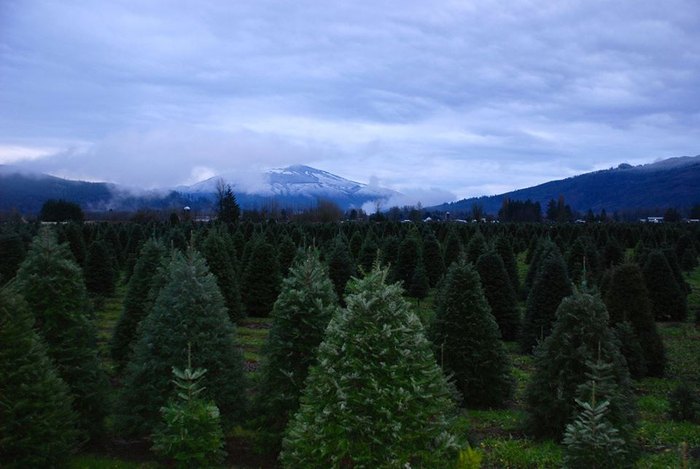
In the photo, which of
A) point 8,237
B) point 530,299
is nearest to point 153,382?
point 530,299

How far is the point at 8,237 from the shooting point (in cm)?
2920

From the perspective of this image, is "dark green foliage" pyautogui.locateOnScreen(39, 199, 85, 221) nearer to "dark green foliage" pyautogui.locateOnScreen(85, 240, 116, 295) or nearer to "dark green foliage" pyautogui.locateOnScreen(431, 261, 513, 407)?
"dark green foliage" pyautogui.locateOnScreen(85, 240, 116, 295)

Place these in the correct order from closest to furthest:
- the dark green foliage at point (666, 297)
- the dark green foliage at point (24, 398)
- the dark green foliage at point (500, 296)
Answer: the dark green foliage at point (24, 398) < the dark green foliage at point (500, 296) < the dark green foliage at point (666, 297)

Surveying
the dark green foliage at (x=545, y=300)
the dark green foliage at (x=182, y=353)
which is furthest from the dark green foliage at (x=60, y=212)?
the dark green foliage at (x=182, y=353)

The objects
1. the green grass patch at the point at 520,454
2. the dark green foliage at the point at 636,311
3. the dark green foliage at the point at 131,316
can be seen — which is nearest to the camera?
the green grass patch at the point at 520,454

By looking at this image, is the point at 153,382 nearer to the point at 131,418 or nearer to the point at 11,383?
the point at 131,418

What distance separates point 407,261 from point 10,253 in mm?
21755

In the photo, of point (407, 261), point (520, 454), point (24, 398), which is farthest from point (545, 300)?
point (24, 398)

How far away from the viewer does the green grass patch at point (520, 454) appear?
956cm

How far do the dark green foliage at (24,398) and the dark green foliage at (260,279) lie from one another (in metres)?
18.9

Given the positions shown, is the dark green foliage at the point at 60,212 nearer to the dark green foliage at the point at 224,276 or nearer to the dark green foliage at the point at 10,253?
the dark green foliage at the point at 10,253

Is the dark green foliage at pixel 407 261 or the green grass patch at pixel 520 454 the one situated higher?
the dark green foliage at pixel 407 261

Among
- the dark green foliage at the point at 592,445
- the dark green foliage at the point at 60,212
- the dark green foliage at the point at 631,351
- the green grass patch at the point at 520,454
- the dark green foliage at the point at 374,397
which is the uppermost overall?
the dark green foliage at the point at 60,212

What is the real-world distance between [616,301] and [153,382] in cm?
1441
